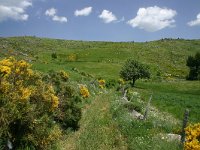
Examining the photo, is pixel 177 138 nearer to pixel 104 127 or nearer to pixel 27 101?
pixel 104 127

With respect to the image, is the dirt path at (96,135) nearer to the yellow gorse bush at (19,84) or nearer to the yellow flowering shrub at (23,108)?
the yellow flowering shrub at (23,108)

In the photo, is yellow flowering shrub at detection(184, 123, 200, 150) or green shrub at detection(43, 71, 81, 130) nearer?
yellow flowering shrub at detection(184, 123, 200, 150)

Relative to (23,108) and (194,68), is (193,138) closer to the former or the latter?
(23,108)

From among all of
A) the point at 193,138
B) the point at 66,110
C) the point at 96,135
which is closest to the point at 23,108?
the point at 96,135

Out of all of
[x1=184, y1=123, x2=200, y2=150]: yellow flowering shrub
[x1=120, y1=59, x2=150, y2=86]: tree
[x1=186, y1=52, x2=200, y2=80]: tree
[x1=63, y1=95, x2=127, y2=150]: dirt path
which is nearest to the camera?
[x1=184, y1=123, x2=200, y2=150]: yellow flowering shrub

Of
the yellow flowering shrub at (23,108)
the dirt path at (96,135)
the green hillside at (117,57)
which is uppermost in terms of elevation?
the yellow flowering shrub at (23,108)

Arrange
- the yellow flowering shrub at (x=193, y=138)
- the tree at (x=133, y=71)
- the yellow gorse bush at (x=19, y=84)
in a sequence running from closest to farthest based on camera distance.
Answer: the yellow flowering shrub at (x=193, y=138) < the yellow gorse bush at (x=19, y=84) < the tree at (x=133, y=71)

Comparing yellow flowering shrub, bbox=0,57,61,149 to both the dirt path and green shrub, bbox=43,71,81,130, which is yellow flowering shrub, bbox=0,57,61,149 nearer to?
the dirt path

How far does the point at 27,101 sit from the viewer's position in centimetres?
1465

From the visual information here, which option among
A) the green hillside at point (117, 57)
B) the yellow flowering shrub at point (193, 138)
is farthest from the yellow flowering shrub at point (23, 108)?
the green hillside at point (117, 57)

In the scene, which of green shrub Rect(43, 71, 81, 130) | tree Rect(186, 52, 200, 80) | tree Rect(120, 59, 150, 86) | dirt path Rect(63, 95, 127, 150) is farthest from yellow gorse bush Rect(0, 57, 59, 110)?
tree Rect(186, 52, 200, 80)

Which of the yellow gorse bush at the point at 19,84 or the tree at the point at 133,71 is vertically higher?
the yellow gorse bush at the point at 19,84

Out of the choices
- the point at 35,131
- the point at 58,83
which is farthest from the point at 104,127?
the point at 35,131

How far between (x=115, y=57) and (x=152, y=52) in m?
32.8
